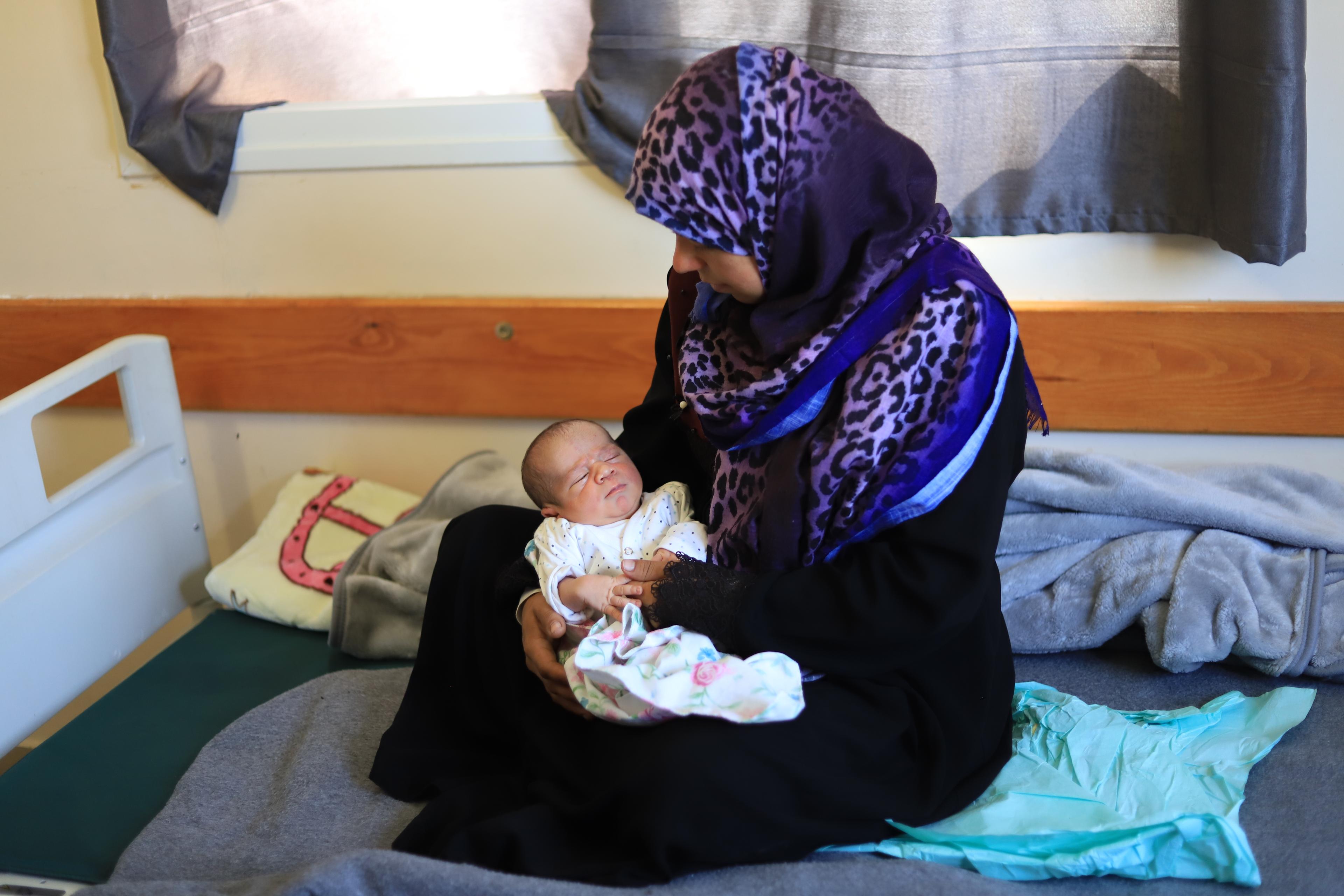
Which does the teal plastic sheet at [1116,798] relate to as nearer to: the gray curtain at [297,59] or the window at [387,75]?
the window at [387,75]

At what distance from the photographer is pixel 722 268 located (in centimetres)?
117

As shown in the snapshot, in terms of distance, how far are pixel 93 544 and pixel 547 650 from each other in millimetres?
807

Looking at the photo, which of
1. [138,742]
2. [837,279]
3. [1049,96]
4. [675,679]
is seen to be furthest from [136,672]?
[1049,96]

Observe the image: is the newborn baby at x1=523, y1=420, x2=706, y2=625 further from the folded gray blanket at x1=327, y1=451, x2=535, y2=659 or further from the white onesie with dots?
the folded gray blanket at x1=327, y1=451, x2=535, y2=659

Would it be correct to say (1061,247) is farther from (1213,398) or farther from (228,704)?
(228,704)

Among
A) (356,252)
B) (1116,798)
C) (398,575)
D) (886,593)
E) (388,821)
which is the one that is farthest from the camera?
(356,252)

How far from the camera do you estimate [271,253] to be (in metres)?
2.06

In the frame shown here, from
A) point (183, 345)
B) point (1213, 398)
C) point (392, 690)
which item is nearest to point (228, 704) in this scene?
point (392, 690)

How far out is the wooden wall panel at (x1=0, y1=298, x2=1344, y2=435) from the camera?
178 centimetres

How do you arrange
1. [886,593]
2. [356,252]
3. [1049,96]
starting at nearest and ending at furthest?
[886,593] → [1049,96] → [356,252]

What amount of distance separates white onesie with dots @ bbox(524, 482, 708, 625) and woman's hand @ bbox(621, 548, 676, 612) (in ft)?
0.10

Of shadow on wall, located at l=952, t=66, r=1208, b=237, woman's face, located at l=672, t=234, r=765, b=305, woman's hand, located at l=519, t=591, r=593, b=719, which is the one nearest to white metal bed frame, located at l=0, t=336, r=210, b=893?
woman's hand, located at l=519, t=591, r=593, b=719

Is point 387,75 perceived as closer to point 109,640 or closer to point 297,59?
point 297,59

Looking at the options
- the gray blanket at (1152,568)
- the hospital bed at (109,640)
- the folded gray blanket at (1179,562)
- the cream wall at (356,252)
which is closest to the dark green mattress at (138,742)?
the hospital bed at (109,640)
